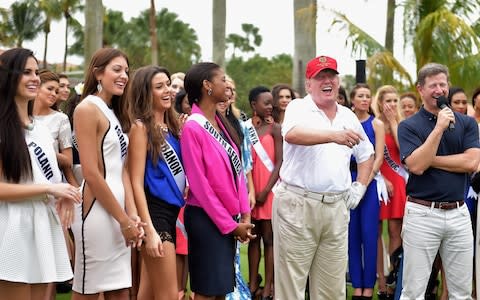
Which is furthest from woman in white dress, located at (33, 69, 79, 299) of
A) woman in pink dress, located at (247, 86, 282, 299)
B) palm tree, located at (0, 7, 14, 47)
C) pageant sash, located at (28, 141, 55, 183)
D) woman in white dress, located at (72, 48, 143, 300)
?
palm tree, located at (0, 7, 14, 47)

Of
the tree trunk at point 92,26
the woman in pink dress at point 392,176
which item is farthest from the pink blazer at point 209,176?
the tree trunk at point 92,26

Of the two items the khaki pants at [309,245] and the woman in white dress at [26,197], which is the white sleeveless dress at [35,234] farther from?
the khaki pants at [309,245]

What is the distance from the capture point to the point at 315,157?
20.9ft

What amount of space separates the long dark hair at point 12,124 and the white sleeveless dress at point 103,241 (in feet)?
1.55

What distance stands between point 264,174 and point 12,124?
13.3ft

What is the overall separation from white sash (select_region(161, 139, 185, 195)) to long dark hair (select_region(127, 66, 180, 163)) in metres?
0.05

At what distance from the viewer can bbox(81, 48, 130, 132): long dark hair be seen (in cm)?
540

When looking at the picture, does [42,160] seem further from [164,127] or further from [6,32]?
[6,32]

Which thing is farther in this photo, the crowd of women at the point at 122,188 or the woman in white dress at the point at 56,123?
the woman in white dress at the point at 56,123

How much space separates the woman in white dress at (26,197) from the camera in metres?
4.79

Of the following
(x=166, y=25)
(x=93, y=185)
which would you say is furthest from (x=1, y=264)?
(x=166, y=25)

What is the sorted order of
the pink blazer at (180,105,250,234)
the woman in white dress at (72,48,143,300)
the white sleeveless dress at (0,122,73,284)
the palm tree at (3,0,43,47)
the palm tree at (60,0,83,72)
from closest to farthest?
the white sleeveless dress at (0,122,73,284)
the woman in white dress at (72,48,143,300)
the pink blazer at (180,105,250,234)
the palm tree at (60,0,83,72)
the palm tree at (3,0,43,47)

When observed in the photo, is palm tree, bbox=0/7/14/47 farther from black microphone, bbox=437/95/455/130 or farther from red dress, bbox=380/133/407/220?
black microphone, bbox=437/95/455/130

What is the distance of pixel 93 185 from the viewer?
5.09 metres
